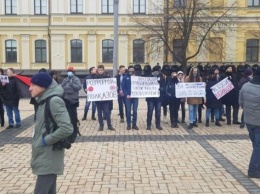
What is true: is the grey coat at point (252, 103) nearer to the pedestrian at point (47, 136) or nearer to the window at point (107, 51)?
the pedestrian at point (47, 136)

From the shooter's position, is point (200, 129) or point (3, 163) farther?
point (200, 129)

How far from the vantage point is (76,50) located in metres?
40.2

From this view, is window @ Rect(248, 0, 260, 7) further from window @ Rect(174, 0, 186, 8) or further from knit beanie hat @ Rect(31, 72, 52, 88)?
knit beanie hat @ Rect(31, 72, 52, 88)

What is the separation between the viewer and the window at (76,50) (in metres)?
40.1

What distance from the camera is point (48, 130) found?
4445 mm

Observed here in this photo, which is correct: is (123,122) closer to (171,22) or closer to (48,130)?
(48,130)

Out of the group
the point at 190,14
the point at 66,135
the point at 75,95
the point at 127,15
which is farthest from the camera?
the point at 127,15

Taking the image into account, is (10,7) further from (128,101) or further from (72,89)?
(128,101)

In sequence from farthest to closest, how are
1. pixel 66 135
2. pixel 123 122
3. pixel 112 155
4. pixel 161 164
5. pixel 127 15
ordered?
pixel 127 15 → pixel 123 122 → pixel 112 155 → pixel 161 164 → pixel 66 135

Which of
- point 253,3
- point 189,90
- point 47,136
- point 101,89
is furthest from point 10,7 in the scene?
point 47,136

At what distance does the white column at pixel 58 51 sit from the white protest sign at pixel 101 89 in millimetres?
27979

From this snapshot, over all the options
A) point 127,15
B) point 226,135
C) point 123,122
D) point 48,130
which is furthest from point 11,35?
point 48,130

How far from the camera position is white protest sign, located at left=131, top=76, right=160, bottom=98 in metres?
12.1

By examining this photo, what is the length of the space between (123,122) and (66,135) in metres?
9.28
